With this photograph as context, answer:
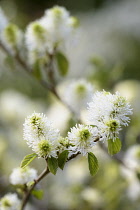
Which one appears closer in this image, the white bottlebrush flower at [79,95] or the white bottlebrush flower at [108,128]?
the white bottlebrush flower at [108,128]

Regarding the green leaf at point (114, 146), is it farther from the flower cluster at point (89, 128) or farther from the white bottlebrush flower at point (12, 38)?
the white bottlebrush flower at point (12, 38)

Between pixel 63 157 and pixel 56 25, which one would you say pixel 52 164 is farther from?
pixel 56 25

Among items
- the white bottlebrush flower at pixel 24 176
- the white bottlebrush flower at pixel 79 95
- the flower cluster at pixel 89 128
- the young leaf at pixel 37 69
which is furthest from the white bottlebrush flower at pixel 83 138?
the young leaf at pixel 37 69

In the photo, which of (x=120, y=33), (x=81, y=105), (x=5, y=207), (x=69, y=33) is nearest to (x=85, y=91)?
(x=81, y=105)

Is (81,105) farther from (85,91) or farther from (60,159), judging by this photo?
(60,159)

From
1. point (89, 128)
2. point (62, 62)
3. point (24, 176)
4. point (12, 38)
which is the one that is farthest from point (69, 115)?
point (89, 128)

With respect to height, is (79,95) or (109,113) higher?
(79,95)

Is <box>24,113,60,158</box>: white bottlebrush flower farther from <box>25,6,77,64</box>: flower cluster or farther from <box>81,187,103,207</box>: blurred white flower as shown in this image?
<box>81,187,103,207</box>: blurred white flower
